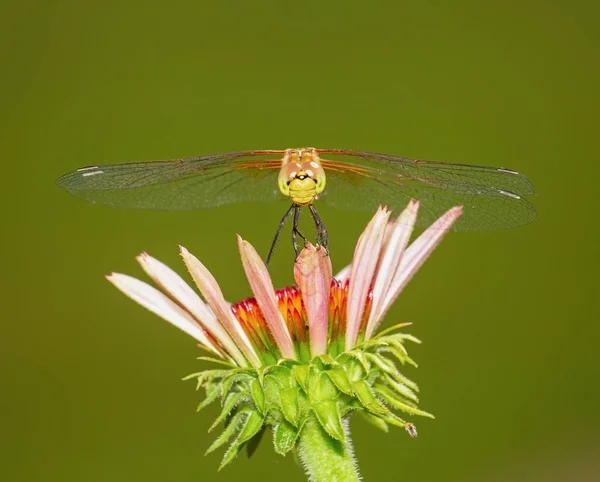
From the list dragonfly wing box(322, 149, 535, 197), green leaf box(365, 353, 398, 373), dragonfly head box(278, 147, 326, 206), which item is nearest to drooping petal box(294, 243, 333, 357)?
green leaf box(365, 353, 398, 373)

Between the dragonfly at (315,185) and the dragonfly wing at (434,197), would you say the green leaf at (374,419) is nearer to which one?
the dragonfly at (315,185)

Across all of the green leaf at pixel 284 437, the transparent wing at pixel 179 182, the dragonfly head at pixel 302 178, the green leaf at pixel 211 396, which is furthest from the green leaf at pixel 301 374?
the transparent wing at pixel 179 182

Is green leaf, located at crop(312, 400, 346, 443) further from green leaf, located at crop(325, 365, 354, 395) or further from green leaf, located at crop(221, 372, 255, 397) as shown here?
green leaf, located at crop(221, 372, 255, 397)

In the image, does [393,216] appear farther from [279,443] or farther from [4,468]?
[4,468]

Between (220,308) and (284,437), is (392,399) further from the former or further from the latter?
(220,308)

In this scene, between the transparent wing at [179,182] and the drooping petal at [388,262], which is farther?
the transparent wing at [179,182]

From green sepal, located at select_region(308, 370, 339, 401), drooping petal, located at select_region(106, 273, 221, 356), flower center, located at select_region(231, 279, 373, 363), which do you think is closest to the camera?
green sepal, located at select_region(308, 370, 339, 401)
